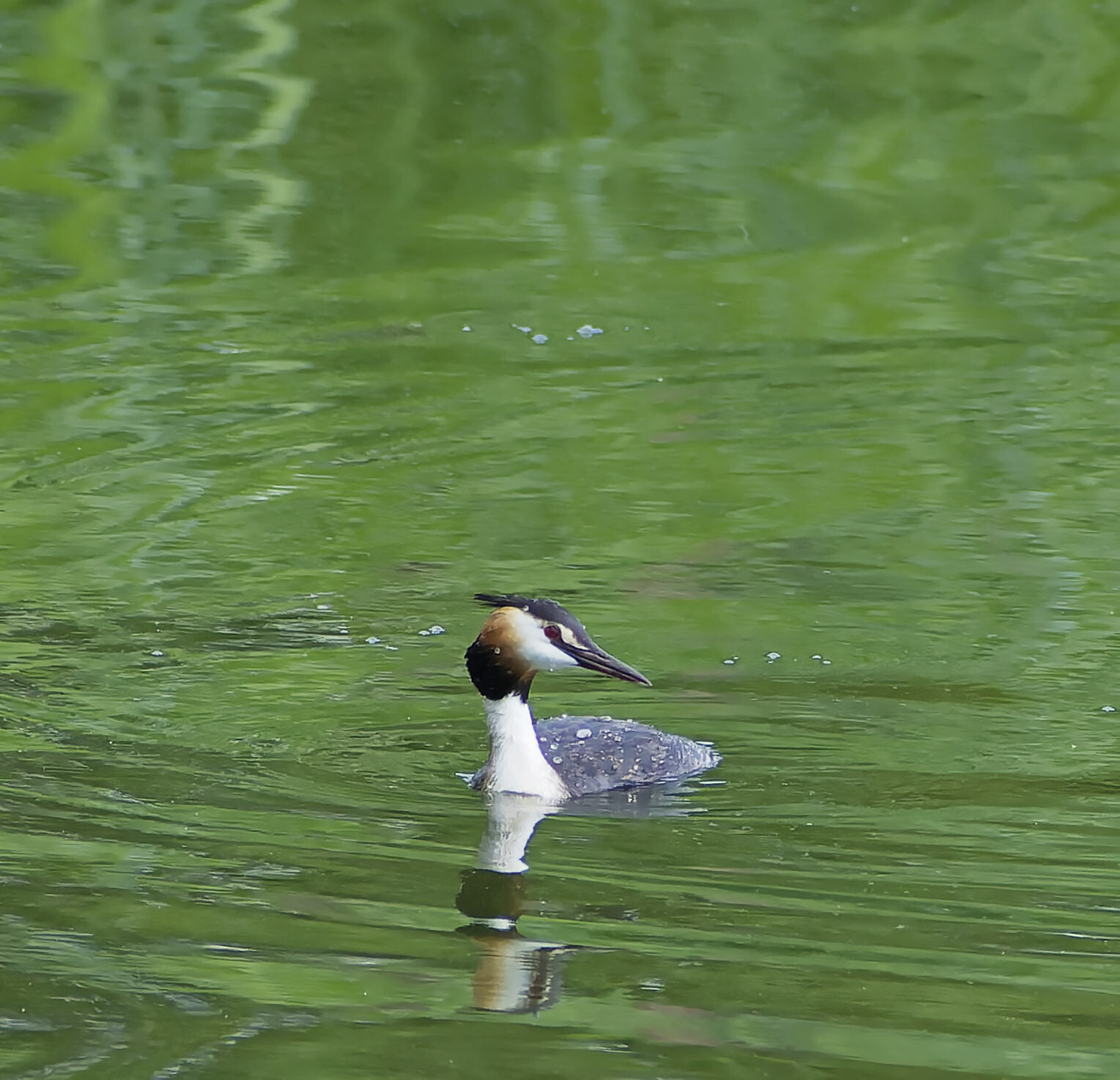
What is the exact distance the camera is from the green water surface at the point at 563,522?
233 inches

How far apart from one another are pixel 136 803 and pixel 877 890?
232 cm

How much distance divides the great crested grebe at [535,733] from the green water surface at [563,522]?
231 millimetres

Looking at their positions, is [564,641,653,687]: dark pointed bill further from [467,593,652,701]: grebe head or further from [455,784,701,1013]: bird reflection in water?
[455,784,701,1013]: bird reflection in water

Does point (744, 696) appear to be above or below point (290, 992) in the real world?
below

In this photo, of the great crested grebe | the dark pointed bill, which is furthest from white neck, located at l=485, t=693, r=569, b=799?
the dark pointed bill

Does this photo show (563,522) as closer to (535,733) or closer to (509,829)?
(535,733)

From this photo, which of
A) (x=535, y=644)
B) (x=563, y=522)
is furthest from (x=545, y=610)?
(x=563, y=522)

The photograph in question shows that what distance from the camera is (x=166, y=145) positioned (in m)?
17.7

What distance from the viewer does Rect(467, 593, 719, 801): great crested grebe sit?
25.0 feet

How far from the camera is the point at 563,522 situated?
10875 mm

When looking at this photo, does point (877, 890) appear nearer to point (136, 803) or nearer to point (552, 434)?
point (136, 803)

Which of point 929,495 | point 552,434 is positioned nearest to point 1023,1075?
point 929,495

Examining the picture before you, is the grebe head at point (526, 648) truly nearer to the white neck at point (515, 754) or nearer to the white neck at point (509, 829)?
the white neck at point (515, 754)

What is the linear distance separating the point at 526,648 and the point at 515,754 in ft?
1.13
